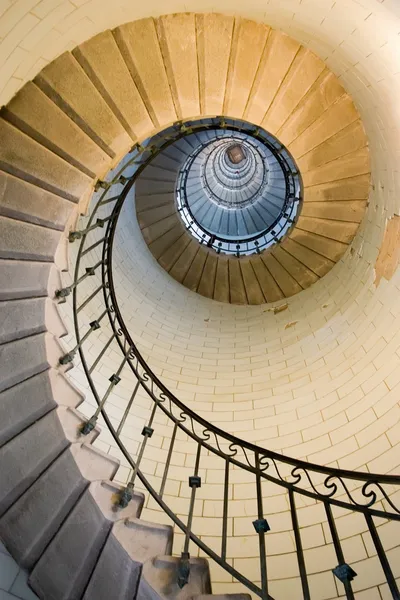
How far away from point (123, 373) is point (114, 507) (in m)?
2.22

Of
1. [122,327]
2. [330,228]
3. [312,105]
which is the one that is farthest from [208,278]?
[312,105]

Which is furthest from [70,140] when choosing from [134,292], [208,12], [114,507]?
[134,292]

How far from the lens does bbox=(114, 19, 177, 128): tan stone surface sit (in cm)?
280

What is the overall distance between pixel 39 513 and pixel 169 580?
856 millimetres

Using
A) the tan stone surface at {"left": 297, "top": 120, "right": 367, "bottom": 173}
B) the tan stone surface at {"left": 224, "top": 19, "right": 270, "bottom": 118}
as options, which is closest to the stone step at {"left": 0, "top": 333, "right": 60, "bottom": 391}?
the tan stone surface at {"left": 224, "top": 19, "right": 270, "bottom": 118}

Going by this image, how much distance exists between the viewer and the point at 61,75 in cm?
267

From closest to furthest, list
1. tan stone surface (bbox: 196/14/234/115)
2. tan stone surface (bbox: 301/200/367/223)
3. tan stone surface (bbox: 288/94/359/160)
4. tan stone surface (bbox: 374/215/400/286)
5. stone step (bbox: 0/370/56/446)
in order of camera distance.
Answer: stone step (bbox: 0/370/56/446)
tan stone surface (bbox: 196/14/234/115)
tan stone surface (bbox: 288/94/359/160)
tan stone surface (bbox: 374/215/400/286)
tan stone surface (bbox: 301/200/367/223)

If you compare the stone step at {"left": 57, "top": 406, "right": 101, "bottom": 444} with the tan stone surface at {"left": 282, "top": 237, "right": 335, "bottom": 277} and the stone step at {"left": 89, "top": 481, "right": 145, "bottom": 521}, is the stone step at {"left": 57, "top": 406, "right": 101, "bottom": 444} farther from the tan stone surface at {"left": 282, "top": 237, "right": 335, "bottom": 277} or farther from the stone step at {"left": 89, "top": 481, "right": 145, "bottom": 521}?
the tan stone surface at {"left": 282, "top": 237, "right": 335, "bottom": 277}

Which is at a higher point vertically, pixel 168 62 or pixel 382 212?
pixel 382 212

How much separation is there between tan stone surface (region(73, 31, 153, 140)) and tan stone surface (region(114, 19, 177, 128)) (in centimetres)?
5

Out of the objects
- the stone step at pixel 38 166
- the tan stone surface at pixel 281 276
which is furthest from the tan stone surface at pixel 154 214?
the stone step at pixel 38 166

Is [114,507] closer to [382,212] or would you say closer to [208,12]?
[208,12]

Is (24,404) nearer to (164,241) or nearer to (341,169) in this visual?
(341,169)

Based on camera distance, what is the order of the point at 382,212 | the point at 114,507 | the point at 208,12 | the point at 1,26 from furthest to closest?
1. the point at 382,212
2. the point at 208,12
3. the point at 114,507
4. the point at 1,26
